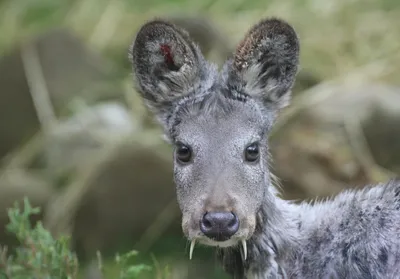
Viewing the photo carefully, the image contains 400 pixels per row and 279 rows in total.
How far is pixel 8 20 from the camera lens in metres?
14.5

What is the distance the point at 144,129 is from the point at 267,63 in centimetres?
470

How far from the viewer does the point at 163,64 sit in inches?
222

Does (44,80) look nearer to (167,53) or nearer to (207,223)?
(167,53)

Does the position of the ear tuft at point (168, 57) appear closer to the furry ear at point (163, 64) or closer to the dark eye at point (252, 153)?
the furry ear at point (163, 64)

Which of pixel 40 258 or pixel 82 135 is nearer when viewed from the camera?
pixel 40 258

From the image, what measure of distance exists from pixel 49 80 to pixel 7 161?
1325mm

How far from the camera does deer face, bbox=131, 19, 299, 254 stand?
16.1 feet

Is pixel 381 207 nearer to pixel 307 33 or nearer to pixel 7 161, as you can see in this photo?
pixel 7 161

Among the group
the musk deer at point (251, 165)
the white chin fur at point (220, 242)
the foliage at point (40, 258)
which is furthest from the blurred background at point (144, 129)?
the white chin fur at point (220, 242)

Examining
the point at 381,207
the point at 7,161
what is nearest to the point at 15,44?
the point at 7,161

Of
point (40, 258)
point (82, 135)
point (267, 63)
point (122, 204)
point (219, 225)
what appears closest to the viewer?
point (219, 225)

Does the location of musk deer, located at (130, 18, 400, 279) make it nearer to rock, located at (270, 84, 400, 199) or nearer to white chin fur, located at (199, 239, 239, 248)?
white chin fur, located at (199, 239, 239, 248)

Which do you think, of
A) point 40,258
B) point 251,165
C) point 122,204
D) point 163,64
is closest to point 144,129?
point 122,204

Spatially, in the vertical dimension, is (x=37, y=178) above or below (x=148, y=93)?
below
